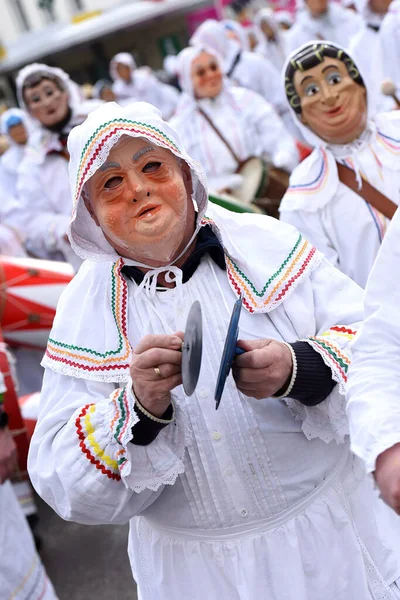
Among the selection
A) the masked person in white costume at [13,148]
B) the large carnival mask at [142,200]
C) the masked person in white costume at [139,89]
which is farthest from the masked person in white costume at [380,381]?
the masked person in white costume at [139,89]

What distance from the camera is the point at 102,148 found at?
2.09 metres

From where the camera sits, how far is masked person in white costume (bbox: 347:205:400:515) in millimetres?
1501

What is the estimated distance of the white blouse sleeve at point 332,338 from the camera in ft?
6.61

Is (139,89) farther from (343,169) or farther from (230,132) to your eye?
(343,169)

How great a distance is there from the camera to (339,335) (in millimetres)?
2066

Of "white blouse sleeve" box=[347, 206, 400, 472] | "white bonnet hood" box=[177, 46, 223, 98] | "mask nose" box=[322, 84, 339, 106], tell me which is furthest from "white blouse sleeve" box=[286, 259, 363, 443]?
"white bonnet hood" box=[177, 46, 223, 98]

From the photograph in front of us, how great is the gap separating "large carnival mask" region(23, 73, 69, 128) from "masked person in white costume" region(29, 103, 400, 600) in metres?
3.88

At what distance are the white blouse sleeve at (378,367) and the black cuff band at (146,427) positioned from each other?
19.3 inches

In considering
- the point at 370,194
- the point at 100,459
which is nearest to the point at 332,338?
the point at 100,459

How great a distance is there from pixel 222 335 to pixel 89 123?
0.66 m

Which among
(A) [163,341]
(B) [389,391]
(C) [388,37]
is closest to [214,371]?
(A) [163,341]

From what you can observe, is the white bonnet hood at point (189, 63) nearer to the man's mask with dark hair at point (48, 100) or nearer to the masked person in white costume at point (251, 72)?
the man's mask with dark hair at point (48, 100)

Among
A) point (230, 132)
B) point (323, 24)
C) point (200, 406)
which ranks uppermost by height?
point (200, 406)

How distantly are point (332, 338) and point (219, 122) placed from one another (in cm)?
490
